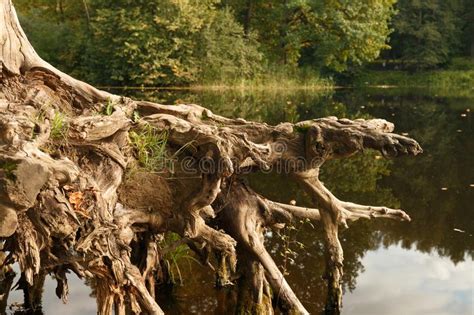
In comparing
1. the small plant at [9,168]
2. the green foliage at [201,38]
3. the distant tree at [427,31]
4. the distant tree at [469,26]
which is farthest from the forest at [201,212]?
the distant tree at [469,26]

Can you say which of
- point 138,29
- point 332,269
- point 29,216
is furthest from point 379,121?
point 138,29

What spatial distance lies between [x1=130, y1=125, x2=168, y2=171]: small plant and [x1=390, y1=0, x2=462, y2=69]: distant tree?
47.4m

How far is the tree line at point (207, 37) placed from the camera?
120 ft

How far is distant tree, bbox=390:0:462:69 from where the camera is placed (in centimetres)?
5006

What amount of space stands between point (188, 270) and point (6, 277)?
2.21 meters

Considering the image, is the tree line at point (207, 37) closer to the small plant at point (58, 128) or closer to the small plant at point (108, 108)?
the small plant at point (108, 108)

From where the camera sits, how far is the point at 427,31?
5009 cm

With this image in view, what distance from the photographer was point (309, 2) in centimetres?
4122

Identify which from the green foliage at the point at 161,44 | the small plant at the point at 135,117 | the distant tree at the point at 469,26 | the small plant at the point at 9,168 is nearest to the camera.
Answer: the small plant at the point at 9,168

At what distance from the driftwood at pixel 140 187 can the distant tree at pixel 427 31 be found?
1833 inches

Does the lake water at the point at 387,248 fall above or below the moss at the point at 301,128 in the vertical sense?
below

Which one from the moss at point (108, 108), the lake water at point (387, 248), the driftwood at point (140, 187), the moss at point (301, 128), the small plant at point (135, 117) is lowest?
the lake water at point (387, 248)

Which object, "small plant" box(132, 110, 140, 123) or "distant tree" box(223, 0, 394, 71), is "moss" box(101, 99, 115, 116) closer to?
"small plant" box(132, 110, 140, 123)

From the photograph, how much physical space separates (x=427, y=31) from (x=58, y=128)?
4955 cm
